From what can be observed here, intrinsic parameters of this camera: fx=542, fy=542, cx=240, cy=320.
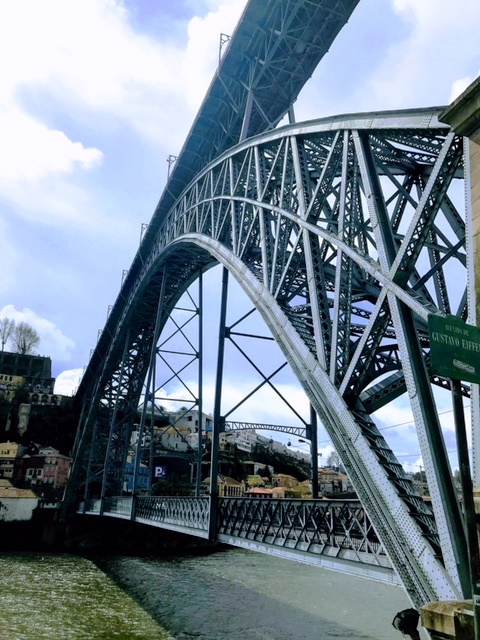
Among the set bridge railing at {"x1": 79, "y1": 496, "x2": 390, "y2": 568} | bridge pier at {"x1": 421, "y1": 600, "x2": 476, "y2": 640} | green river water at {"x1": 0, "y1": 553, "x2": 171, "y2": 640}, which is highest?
bridge railing at {"x1": 79, "y1": 496, "x2": 390, "y2": 568}

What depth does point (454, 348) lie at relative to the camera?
3.95 m

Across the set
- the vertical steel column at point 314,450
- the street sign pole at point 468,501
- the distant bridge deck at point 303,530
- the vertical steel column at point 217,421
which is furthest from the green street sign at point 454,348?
the vertical steel column at point 217,421

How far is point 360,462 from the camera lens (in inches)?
329

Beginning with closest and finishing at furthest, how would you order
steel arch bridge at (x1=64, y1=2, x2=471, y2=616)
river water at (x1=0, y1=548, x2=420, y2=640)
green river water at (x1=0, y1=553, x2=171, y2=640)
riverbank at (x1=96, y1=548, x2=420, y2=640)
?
1. steel arch bridge at (x1=64, y1=2, x2=471, y2=616)
2. green river water at (x1=0, y1=553, x2=171, y2=640)
3. river water at (x1=0, y1=548, x2=420, y2=640)
4. riverbank at (x1=96, y1=548, x2=420, y2=640)

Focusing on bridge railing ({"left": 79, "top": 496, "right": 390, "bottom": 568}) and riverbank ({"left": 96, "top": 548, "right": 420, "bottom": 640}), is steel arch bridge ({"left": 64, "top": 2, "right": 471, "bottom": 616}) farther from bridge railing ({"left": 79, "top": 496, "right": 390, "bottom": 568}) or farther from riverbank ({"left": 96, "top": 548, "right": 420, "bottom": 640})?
riverbank ({"left": 96, "top": 548, "right": 420, "bottom": 640})

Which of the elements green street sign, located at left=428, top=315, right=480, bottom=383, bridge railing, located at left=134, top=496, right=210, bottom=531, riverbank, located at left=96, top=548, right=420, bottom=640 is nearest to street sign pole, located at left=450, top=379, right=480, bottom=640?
green street sign, located at left=428, top=315, right=480, bottom=383

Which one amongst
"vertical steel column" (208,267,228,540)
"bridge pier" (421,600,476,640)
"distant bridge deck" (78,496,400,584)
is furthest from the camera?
"vertical steel column" (208,267,228,540)

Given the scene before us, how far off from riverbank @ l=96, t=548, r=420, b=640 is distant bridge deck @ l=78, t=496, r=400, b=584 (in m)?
4.61

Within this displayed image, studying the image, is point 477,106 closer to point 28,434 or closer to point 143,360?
point 143,360

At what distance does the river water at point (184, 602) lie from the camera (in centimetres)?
1794

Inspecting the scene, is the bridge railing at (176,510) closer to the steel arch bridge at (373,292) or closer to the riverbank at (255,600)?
the riverbank at (255,600)

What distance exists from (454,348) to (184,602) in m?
23.0

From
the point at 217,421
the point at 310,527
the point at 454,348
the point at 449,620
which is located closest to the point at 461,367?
the point at 454,348

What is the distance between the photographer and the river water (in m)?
17.9
